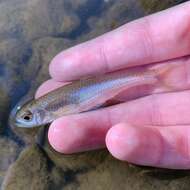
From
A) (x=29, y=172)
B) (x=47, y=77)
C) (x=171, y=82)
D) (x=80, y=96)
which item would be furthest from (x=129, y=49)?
(x=29, y=172)

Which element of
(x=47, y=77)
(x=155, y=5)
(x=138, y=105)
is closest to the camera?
(x=138, y=105)

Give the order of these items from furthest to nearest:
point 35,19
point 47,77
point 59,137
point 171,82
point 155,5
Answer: point 35,19
point 155,5
point 47,77
point 171,82
point 59,137

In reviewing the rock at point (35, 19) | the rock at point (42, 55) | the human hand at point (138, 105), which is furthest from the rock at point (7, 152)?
the rock at point (35, 19)

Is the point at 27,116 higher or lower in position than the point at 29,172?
higher

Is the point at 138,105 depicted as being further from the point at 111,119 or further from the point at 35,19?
the point at 35,19

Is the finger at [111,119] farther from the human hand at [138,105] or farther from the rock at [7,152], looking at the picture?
the rock at [7,152]

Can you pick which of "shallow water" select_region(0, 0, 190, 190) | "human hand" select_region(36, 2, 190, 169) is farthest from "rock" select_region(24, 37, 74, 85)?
"human hand" select_region(36, 2, 190, 169)

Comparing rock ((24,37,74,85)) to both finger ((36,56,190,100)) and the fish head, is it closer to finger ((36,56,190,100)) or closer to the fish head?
the fish head
